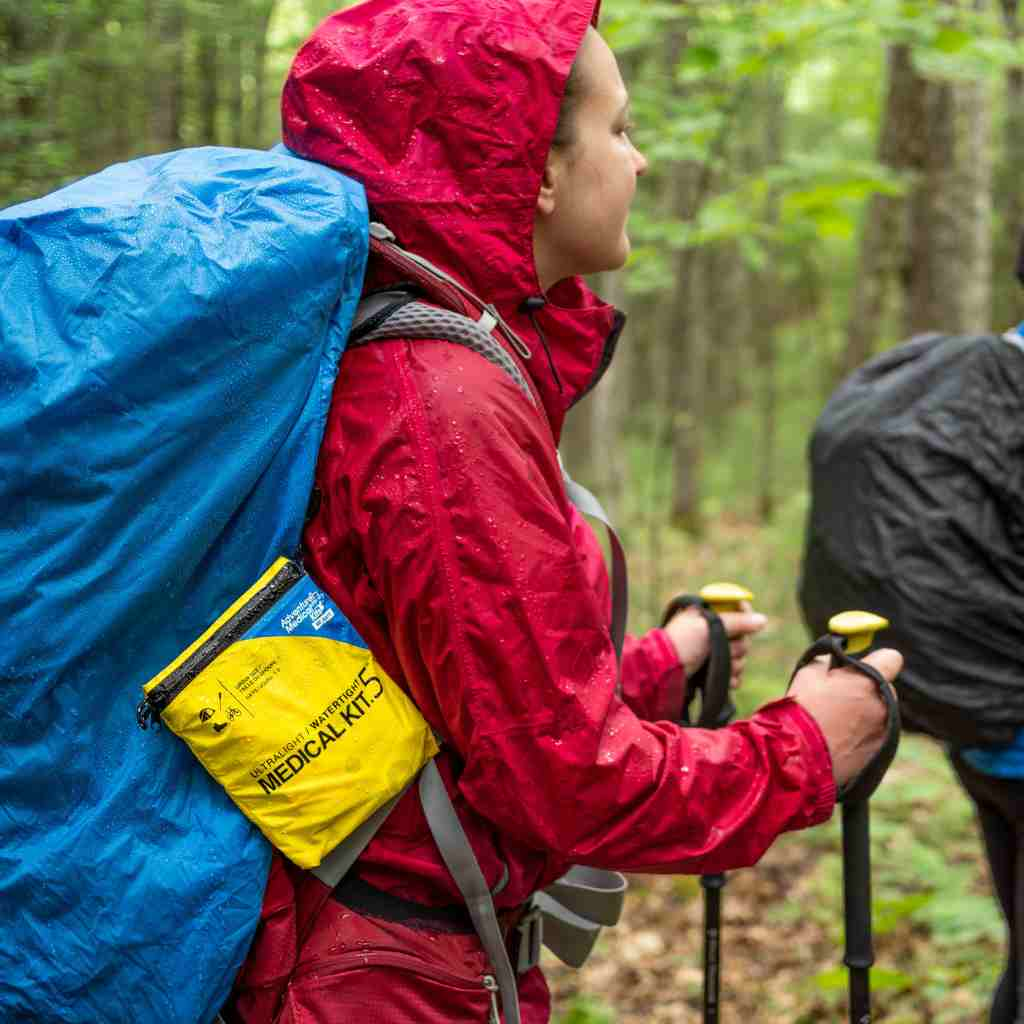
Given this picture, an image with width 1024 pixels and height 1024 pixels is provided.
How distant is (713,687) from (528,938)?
69 centimetres

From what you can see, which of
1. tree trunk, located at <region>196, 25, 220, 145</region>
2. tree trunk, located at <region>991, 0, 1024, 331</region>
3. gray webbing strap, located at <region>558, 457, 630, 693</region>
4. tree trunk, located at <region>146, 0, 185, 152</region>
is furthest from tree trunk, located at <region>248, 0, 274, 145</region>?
tree trunk, located at <region>991, 0, 1024, 331</region>

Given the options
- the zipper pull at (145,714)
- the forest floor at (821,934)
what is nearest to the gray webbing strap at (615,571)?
the zipper pull at (145,714)

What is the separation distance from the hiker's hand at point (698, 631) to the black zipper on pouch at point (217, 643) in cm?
113

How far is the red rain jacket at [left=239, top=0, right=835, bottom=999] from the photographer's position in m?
1.57

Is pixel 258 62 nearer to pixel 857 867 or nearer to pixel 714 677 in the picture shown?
pixel 714 677

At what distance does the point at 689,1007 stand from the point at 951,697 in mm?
2582

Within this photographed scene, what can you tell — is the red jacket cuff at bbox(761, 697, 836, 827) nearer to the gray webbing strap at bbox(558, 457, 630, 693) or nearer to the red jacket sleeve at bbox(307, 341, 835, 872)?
the red jacket sleeve at bbox(307, 341, 835, 872)

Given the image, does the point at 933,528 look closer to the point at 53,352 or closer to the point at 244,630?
the point at 244,630

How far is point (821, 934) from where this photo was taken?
511 cm

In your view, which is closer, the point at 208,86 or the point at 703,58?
Answer: the point at 703,58

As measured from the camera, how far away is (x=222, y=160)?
5.62 ft

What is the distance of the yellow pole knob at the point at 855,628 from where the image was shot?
1.99 m

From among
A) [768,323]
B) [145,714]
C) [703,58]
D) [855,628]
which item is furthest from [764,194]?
[768,323]

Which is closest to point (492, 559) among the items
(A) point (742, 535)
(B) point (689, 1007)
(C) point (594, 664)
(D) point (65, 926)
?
(C) point (594, 664)
